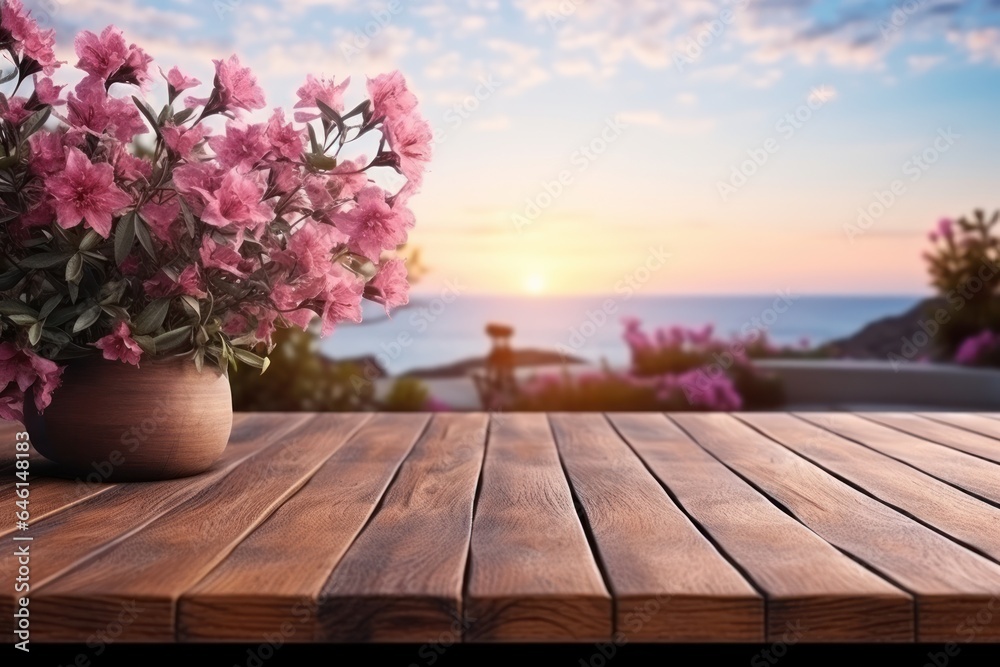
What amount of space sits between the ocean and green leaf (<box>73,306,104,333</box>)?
1.16m

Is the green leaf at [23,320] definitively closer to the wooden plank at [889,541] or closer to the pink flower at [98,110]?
the pink flower at [98,110]

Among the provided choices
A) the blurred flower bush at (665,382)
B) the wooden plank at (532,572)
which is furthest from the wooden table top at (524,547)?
the blurred flower bush at (665,382)

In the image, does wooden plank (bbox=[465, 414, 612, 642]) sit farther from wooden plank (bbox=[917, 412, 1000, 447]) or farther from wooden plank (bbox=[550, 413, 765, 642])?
wooden plank (bbox=[917, 412, 1000, 447])

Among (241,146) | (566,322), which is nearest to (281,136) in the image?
(241,146)

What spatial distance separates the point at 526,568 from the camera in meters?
0.84

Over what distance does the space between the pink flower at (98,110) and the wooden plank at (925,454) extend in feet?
4.10

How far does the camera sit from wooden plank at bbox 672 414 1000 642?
0.77 m

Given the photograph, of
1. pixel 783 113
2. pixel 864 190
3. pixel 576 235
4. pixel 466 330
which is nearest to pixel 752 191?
pixel 864 190

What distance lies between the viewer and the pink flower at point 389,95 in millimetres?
1140

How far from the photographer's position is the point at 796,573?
2.71 feet

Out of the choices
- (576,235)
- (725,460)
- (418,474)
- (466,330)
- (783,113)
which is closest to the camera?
(418,474)

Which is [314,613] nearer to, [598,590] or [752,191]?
[598,590]

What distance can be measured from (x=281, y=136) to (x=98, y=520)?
1.69 ft

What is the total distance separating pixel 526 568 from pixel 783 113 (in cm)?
387
